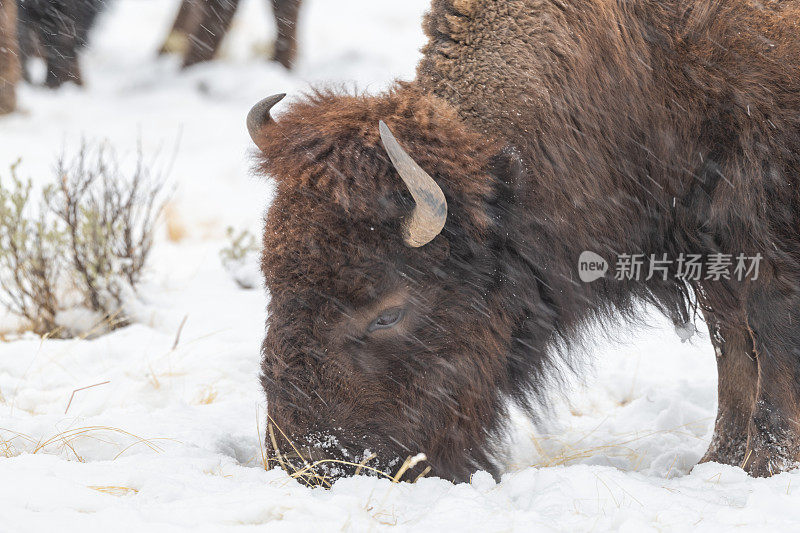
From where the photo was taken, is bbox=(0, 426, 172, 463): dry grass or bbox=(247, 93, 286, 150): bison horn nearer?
bbox=(0, 426, 172, 463): dry grass

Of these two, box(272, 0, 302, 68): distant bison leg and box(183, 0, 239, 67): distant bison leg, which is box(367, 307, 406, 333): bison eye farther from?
box(183, 0, 239, 67): distant bison leg

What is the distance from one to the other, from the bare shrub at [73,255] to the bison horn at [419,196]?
10.4 feet

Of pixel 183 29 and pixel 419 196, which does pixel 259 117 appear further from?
pixel 183 29

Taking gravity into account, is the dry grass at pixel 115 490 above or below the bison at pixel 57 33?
below

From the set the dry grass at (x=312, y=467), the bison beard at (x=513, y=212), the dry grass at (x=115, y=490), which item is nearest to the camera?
the dry grass at (x=115, y=490)

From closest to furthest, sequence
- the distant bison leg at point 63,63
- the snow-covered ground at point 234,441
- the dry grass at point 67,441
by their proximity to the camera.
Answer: the snow-covered ground at point 234,441, the dry grass at point 67,441, the distant bison leg at point 63,63

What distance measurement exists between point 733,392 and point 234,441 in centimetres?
234

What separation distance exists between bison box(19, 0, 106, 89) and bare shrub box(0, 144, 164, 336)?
13.4 feet

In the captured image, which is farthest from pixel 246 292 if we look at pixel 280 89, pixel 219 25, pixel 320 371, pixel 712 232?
pixel 219 25

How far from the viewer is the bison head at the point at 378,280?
8.36 feet

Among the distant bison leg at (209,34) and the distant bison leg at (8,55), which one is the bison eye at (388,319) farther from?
the distant bison leg at (209,34)

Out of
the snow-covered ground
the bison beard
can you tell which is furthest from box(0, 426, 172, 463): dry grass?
the bison beard

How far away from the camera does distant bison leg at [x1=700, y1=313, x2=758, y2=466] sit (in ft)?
10.8

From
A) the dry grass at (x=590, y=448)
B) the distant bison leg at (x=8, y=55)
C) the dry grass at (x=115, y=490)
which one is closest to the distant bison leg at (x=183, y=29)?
the distant bison leg at (x=8, y=55)
